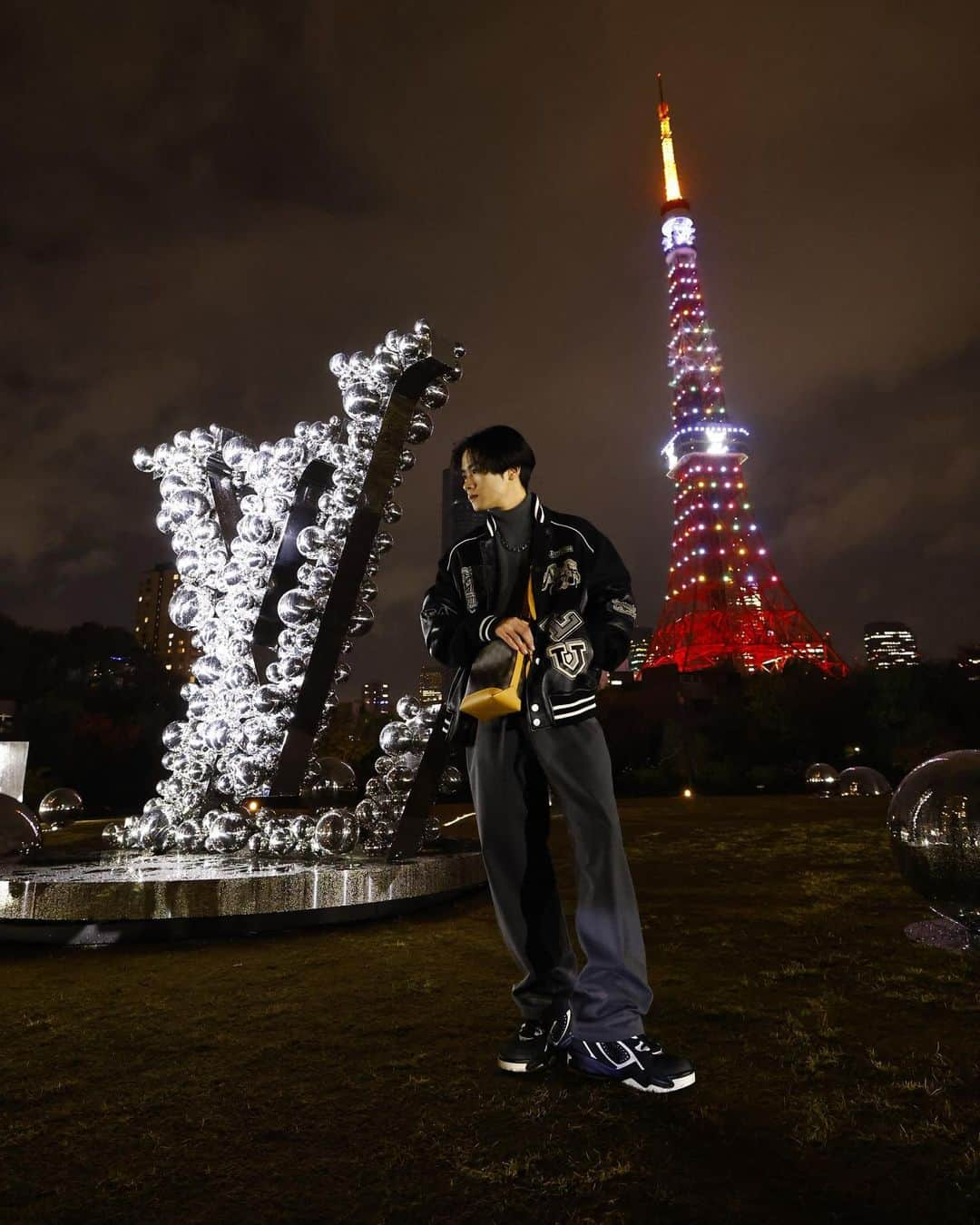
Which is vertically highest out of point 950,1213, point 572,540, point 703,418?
point 703,418

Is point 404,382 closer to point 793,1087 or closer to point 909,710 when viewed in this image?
point 793,1087

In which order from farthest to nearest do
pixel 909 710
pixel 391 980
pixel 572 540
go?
pixel 909 710 → pixel 391 980 → pixel 572 540

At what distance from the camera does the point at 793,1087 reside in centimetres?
235

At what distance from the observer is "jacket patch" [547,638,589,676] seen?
261 cm

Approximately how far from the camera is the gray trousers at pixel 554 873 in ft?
→ 8.09

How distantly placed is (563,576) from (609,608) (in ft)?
0.69

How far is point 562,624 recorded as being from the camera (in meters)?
2.66

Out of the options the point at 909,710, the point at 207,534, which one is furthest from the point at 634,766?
the point at 207,534

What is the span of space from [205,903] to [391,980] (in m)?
1.53

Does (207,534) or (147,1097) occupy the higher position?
(207,534)

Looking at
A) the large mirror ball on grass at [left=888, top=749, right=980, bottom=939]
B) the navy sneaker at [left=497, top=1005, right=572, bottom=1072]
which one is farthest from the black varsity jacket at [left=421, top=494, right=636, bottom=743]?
the large mirror ball on grass at [left=888, top=749, right=980, bottom=939]

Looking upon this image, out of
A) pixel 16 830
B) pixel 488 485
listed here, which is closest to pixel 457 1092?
pixel 488 485

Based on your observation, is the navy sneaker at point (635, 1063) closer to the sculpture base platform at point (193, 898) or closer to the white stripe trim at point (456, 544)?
the white stripe trim at point (456, 544)

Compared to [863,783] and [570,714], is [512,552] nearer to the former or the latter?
[570,714]
